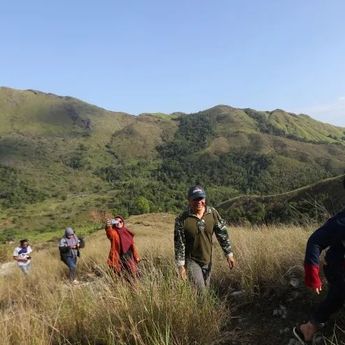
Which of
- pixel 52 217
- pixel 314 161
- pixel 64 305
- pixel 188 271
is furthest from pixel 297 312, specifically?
pixel 314 161

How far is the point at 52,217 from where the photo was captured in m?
133

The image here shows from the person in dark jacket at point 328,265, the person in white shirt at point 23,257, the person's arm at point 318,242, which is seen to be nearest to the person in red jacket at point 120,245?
the person in dark jacket at point 328,265

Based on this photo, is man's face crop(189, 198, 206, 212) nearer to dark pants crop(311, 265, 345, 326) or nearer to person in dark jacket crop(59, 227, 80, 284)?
dark pants crop(311, 265, 345, 326)

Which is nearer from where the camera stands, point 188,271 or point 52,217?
point 188,271

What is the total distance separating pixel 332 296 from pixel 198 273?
71.2 inches

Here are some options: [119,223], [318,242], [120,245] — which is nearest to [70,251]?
[119,223]

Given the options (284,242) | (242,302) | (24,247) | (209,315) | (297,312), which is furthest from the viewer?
(24,247)

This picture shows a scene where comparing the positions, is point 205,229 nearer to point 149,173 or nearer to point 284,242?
point 284,242

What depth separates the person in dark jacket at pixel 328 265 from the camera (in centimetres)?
365

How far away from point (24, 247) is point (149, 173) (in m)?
181

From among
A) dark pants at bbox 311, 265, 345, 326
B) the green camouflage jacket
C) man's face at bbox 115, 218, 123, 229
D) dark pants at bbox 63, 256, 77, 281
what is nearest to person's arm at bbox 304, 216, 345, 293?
dark pants at bbox 311, 265, 345, 326

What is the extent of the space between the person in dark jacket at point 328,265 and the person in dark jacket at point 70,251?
851 centimetres

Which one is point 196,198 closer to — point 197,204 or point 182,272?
point 197,204

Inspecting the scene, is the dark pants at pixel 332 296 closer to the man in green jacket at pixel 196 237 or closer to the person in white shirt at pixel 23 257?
the man in green jacket at pixel 196 237
